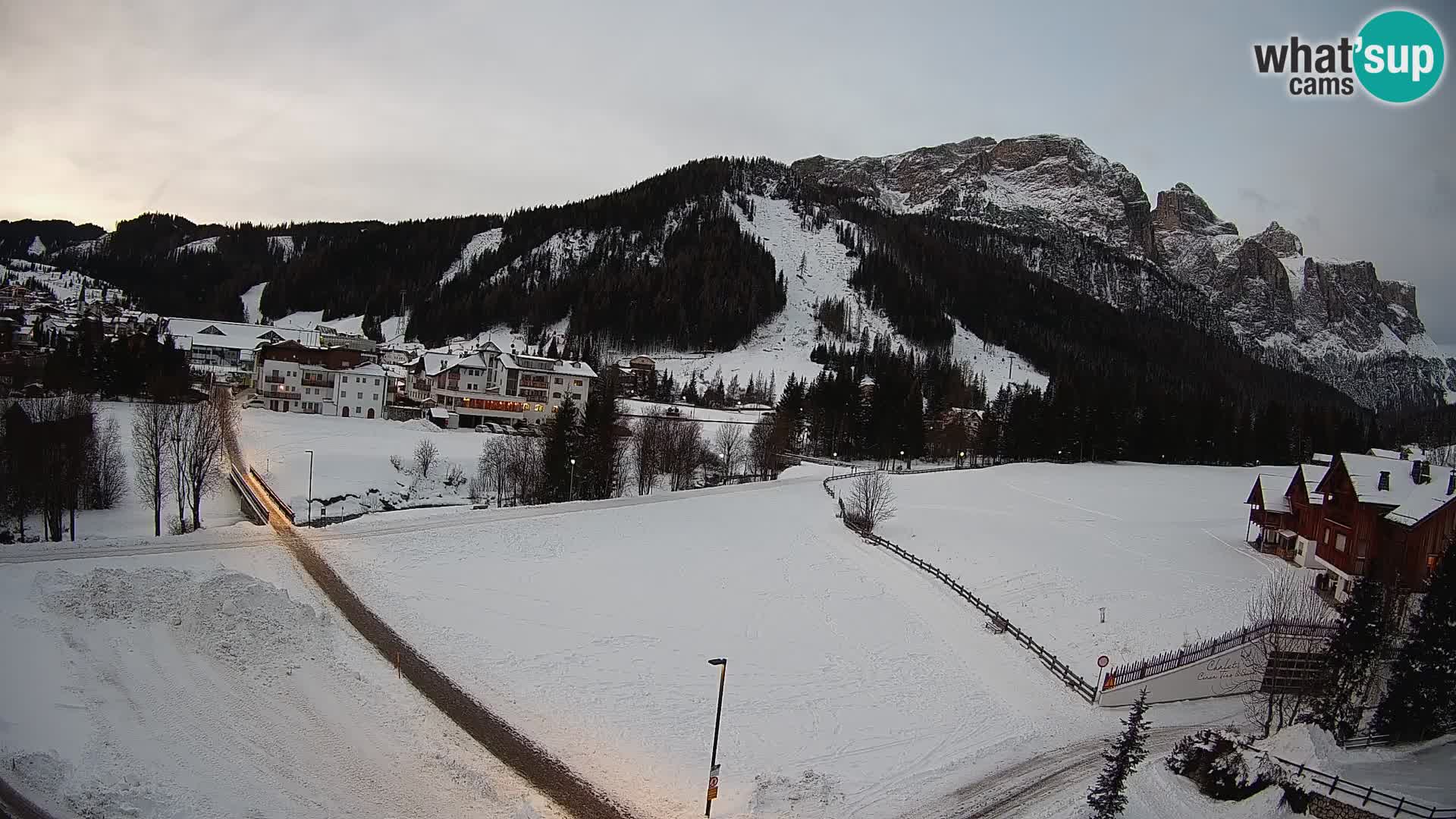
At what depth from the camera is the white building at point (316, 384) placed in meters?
81.4

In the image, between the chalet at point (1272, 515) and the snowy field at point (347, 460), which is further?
the snowy field at point (347, 460)

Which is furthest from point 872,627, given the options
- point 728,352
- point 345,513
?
point 728,352

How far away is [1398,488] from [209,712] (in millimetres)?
50287

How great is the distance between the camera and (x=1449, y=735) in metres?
21.2

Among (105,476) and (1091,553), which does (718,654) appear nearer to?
(1091,553)

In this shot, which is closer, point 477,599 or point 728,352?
point 477,599

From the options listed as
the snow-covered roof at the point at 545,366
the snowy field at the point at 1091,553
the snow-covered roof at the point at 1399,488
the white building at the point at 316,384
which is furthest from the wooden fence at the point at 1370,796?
the white building at the point at 316,384

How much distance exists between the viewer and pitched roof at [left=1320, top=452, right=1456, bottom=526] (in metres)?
33.7

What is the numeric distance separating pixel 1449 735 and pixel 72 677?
127 ft

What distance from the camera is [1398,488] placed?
36.3 metres

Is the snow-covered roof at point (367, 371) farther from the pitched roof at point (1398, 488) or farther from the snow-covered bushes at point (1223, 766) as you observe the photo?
the pitched roof at point (1398, 488)

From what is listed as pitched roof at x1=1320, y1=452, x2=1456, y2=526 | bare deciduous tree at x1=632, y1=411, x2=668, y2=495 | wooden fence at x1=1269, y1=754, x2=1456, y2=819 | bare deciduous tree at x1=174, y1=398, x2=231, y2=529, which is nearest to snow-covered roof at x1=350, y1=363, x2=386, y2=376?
bare deciduous tree at x1=632, y1=411, x2=668, y2=495

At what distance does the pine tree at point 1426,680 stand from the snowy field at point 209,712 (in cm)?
2400

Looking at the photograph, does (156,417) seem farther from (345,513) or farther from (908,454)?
(908,454)
